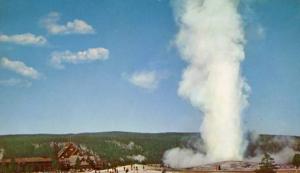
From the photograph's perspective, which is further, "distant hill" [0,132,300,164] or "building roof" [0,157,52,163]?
"building roof" [0,157,52,163]

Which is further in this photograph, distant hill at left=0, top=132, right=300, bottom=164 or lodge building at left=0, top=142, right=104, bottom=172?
lodge building at left=0, top=142, right=104, bottom=172

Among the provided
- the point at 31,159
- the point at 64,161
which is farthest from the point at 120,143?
the point at 31,159

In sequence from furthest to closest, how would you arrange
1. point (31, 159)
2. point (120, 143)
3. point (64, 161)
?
point (64, 161) < point (31, 159) < point (120, 143)

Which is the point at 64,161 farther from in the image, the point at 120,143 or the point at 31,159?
the point at 120,143

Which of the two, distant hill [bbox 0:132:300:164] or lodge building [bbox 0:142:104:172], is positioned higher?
distant hill [bbox 0:132:300:164]

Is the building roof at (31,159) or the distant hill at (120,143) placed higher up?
the distant hill at (120,143)

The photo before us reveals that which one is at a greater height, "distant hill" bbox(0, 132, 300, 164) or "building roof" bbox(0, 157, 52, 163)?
"distant hill" bbox(0, 132, 300, 164)

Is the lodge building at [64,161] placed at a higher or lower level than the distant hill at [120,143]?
lower

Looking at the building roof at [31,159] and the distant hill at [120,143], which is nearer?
the distant hill at [120,143]
